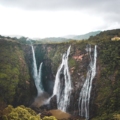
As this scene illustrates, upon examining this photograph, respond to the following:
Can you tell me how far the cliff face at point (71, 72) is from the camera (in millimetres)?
40812

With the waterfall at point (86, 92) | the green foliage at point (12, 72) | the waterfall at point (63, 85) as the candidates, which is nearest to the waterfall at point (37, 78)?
A: the green foliage at point (12, 72)

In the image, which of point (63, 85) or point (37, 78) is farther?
point (37, 78)

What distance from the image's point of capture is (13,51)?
56.2 m

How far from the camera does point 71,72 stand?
157ft

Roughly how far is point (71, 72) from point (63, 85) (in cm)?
319

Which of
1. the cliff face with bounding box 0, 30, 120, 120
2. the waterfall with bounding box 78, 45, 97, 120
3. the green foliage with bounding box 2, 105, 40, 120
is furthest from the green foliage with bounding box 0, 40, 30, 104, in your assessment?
the green foliage with bounding box 2, 105, 40, 120

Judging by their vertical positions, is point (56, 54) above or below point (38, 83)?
above

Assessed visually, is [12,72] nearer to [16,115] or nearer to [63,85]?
[63,85]

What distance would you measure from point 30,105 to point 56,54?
14.1 metres

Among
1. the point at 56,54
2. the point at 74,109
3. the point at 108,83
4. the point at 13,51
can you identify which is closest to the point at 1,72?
the point at 13,51

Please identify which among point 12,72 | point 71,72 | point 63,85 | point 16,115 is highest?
point 12,72

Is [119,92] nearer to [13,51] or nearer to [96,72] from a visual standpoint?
[96,72]

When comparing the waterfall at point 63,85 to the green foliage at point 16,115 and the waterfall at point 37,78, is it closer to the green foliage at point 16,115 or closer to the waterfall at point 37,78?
the waterfall at point 37,78

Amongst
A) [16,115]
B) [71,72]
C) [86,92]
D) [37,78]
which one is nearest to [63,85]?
[71,72]
